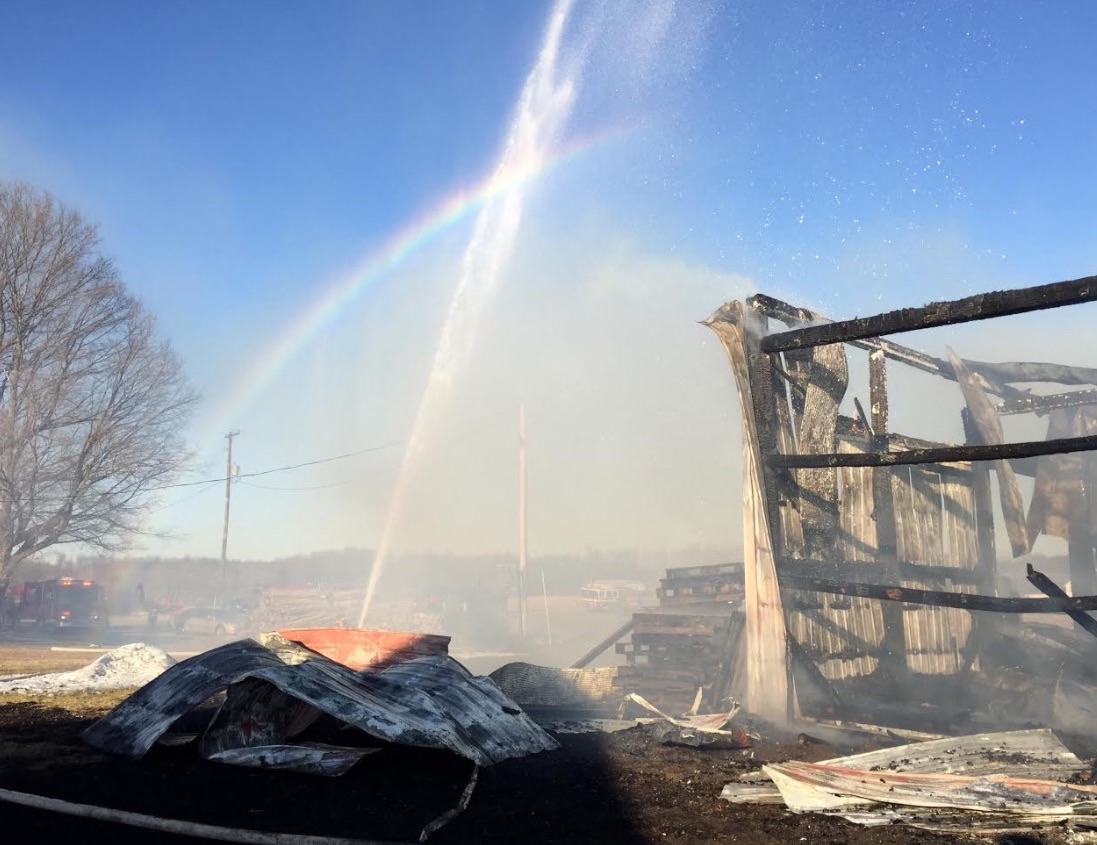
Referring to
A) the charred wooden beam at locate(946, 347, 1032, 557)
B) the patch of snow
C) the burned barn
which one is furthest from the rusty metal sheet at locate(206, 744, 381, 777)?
the charred wooden beam at locate(946, 347, 1032, 557)

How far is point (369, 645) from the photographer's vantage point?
860 cm

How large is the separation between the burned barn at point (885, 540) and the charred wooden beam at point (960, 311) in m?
0.01

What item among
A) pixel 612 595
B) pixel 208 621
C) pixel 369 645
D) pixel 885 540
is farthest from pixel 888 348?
pixel 208 621

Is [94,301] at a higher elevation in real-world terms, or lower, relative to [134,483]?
higher

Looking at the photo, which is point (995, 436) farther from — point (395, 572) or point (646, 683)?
point (395, 572)

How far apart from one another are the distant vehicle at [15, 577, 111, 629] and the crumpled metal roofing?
35.0 metres

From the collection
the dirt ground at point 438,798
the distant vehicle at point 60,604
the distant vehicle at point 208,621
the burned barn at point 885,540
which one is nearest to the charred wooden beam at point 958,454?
the burned barn at point 885,540

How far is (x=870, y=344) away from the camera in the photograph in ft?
28.4

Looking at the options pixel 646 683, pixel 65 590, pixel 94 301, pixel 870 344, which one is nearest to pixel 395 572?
A: pixel 65 590

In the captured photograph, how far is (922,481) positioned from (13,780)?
928 centimetres

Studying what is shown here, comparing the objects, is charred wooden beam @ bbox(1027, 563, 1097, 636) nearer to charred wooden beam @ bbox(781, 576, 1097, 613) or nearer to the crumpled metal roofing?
charred wooden beam @ bbox(781, 576, 1097, 613)

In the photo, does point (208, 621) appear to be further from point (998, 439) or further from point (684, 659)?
point (998, 439)

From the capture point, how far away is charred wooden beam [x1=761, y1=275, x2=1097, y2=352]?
5543 mm

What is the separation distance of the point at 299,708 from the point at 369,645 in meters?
3.22
